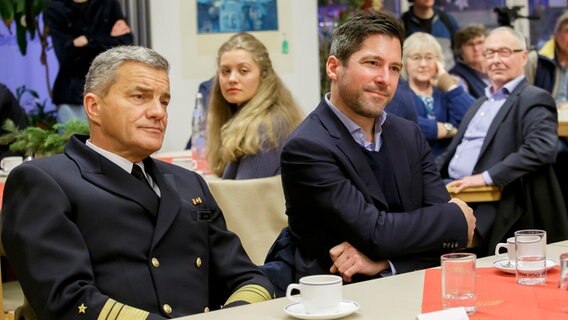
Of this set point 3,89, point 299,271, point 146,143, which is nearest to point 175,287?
point 146,143

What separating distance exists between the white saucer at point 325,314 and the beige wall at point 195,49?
17.2 feet

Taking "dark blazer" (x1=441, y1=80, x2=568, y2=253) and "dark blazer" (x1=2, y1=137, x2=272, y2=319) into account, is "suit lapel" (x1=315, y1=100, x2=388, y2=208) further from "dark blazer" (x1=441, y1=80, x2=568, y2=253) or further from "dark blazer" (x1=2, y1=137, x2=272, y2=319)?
"dark blazer" (x1=441, y1=80, x2=568, y2=253)

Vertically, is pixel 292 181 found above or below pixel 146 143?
below

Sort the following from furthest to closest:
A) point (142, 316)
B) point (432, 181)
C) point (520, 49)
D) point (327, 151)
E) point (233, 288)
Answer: point (520, 49) → point (432, 181) → point (327, 151) → point (233, 288) → point (142, 316)

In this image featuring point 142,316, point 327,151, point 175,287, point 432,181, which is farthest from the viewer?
point 432,181

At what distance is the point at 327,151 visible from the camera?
9.29 feet

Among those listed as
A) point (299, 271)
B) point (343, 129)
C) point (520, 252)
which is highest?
point (343, 129)

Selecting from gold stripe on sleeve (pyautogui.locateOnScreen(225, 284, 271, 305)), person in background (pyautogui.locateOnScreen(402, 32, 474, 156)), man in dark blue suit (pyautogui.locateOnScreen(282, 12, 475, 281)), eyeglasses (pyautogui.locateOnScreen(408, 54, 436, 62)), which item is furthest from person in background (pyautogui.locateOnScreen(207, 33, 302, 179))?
eyeglasses (pyautogui.locateOnScreen(408, 54, 436, 62))

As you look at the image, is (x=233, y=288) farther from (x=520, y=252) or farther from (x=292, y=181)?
(x=520, y=252)

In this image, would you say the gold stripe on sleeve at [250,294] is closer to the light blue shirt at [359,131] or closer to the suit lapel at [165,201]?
the suit lapel at [165,201]

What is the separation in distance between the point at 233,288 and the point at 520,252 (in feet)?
2.58

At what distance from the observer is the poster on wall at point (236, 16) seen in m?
7.15

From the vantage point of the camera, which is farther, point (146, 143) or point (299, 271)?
point (299, 271)

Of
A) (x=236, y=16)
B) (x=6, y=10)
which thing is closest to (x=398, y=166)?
(x=236, y=16)
